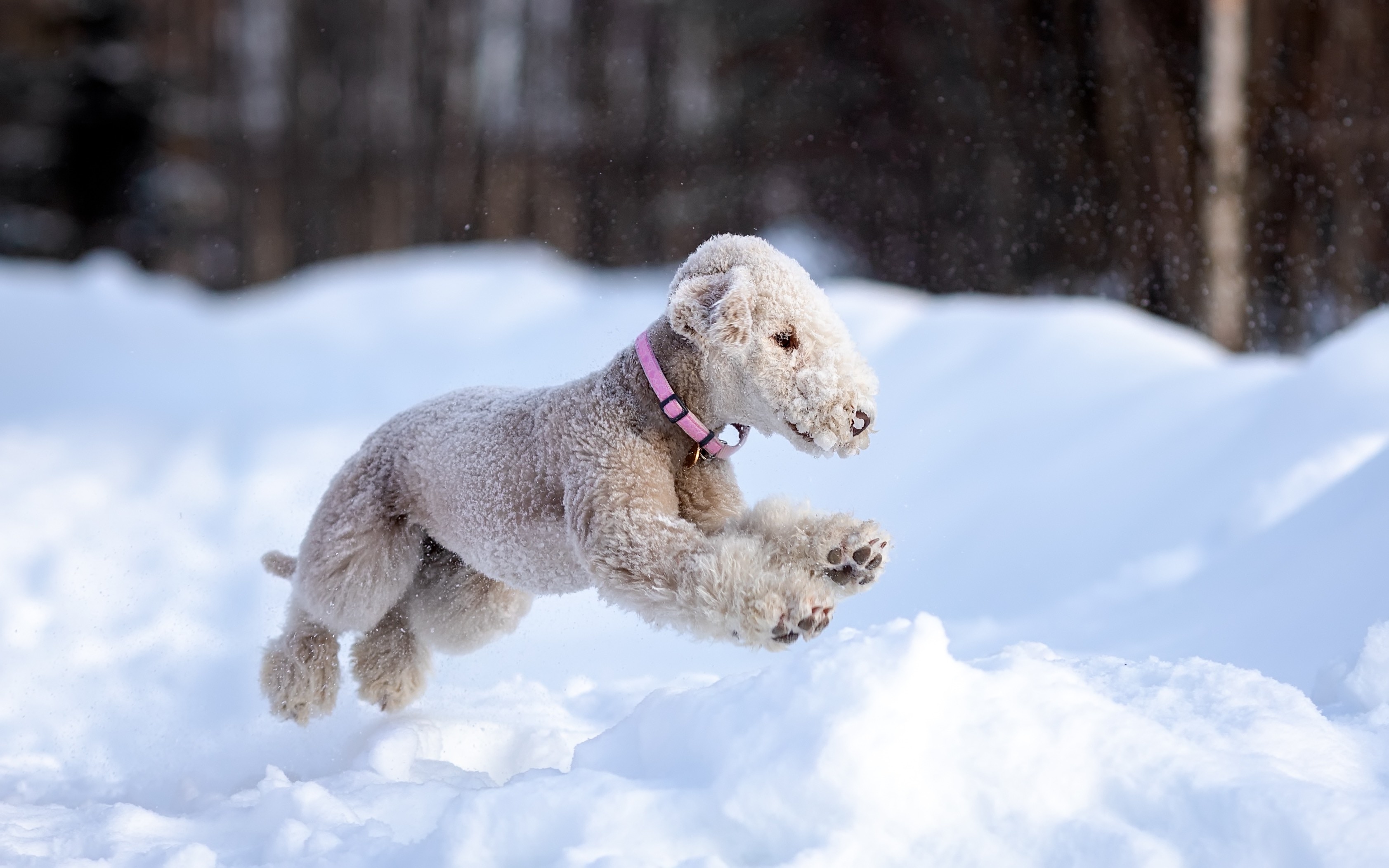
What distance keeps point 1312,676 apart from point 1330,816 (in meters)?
1.29

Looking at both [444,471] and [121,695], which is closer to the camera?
[444,471]

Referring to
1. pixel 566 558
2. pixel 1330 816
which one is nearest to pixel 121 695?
pixel 566 558

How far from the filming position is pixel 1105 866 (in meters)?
1.89

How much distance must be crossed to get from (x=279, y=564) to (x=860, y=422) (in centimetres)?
190

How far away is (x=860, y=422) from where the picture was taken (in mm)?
2406

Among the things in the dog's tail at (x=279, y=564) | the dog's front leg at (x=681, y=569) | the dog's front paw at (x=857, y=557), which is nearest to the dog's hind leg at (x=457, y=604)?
the dog's tail at (x=279, y=564)

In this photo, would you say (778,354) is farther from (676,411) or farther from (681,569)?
(681,569)

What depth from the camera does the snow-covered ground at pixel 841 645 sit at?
6.63 feet

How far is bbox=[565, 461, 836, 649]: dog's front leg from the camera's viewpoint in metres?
2.19

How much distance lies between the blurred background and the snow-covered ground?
7.02 feet

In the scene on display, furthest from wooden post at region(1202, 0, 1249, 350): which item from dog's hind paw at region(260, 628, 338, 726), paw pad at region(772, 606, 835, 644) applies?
paw pad at region(772, 606, 835, 644)

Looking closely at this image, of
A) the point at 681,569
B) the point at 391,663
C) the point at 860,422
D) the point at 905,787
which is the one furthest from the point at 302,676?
the point at 905,787

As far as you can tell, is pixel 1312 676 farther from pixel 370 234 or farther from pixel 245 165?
pixel 245 165

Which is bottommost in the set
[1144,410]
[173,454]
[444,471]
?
[444,471]
